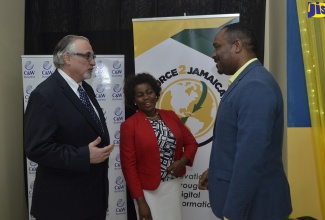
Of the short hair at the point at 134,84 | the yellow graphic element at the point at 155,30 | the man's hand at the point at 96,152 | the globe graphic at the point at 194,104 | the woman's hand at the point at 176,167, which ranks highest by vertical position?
the yellow graphic element at the point at 155,30

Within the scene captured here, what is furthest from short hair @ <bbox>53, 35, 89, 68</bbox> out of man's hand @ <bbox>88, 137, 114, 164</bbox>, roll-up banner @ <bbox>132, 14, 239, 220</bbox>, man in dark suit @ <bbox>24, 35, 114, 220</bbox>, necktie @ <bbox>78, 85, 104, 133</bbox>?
roll-up banner @ <bbox>132, 14, 239, 220</bbox>

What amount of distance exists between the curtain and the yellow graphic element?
0.81 meters

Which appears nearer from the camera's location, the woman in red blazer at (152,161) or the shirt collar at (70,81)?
the shirt collar at (70,81)

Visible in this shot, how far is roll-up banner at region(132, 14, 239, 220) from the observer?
115 inches

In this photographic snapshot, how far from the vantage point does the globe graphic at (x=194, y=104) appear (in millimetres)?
2916

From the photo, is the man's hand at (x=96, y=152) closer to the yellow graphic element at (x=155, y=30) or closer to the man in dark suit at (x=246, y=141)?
the man in dark suit at (x=246, y=141)

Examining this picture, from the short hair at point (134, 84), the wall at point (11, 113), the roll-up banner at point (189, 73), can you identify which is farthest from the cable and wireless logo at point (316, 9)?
the wall at point (11, 113)

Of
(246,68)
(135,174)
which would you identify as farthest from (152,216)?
(246,68)

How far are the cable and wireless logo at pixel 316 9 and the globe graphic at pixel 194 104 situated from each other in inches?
37.1

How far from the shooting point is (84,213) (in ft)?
5.95

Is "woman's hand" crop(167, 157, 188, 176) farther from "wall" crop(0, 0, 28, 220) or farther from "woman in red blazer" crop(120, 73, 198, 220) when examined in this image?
"wall" crop(0, 0, 28, 220)

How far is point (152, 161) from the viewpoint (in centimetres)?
237

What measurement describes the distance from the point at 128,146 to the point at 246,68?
1.09m

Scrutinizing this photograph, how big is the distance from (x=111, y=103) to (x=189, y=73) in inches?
27.1
